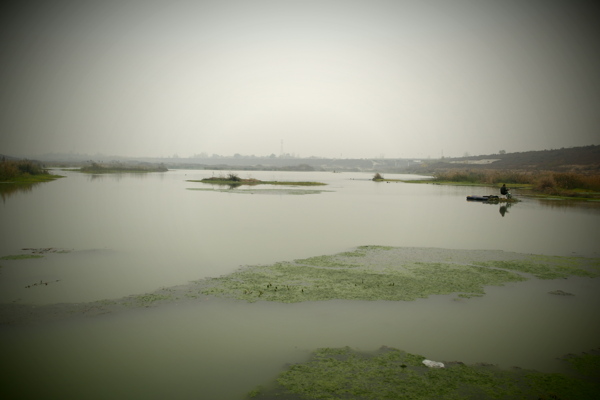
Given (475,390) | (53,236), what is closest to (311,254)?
(475,390)

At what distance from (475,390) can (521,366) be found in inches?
75.1

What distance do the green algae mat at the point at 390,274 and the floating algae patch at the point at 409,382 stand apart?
4393 mm

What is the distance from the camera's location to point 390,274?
16.3 m

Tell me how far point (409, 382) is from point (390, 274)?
8.37m

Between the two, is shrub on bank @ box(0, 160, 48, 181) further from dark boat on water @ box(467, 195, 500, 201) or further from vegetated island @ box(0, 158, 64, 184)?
dark boat on water @ box(467, 195, 500, 201)

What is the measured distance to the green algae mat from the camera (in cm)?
1387

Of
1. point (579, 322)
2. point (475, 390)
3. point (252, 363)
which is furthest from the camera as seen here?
point (579, 322)

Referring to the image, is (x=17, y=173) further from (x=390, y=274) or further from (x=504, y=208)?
(x=504, y=208)

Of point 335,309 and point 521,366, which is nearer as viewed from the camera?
point 521,366

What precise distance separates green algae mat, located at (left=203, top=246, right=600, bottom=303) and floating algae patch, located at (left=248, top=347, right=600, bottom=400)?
4393 millimetres

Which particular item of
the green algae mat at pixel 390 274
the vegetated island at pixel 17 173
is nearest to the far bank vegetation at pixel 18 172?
the vegetated island at pixel 17 173

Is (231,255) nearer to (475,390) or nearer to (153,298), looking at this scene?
(153,298)

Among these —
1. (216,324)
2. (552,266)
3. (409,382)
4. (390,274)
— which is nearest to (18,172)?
A: (216,324)

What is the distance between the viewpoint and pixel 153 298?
1305 cm
